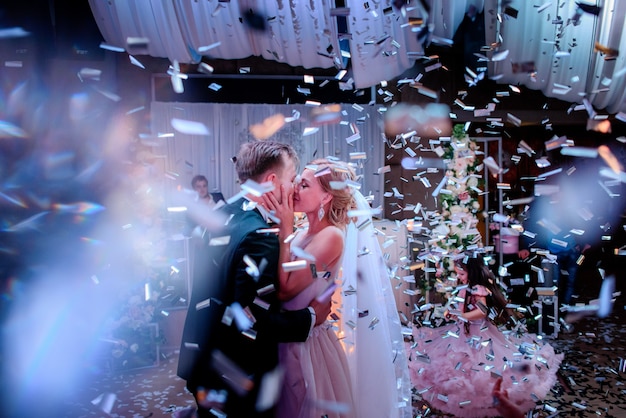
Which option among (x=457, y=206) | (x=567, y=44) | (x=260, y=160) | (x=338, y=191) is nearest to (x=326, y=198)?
(x=338, y=191)

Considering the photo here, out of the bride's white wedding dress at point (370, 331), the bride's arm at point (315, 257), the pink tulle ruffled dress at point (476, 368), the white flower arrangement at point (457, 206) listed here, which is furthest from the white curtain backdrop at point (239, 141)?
the bride's arm at point (315, 257)

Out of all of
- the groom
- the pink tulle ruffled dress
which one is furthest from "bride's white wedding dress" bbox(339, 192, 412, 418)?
the pink tulle ruffled dress

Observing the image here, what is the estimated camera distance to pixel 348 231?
2723 mm

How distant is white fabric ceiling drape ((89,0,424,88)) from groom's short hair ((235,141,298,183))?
268 centimetres

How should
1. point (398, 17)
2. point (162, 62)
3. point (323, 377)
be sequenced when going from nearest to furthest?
1. point (323, 377)
2. point (398, 17)
3. point (162, 62)

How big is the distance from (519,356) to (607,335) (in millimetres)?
2414

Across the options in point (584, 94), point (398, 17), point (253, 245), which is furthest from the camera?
point (584, 94)

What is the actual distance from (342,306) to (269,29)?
3288mm

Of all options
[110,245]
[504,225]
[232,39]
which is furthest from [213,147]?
[504,225]

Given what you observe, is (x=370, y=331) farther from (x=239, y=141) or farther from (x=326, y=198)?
(x=239, y=141)

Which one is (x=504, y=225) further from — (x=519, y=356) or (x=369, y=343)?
(x=369, y=343)

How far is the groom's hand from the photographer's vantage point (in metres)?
2.31

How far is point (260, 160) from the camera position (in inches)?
88.0

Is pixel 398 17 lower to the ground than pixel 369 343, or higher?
higher
